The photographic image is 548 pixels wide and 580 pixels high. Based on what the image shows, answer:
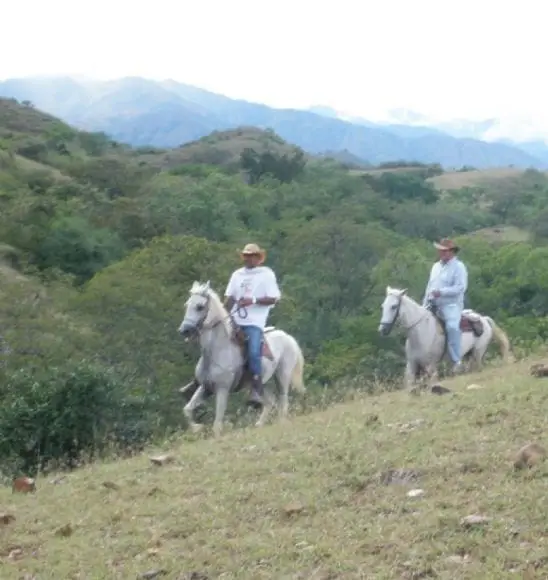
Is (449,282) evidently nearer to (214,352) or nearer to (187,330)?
(214,352)

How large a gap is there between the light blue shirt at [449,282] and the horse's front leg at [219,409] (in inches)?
151

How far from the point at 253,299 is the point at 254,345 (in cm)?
58

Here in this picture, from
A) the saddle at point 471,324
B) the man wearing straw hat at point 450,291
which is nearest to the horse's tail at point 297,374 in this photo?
the man wearing straw hat at point 450,291

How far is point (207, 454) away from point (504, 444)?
105 inches

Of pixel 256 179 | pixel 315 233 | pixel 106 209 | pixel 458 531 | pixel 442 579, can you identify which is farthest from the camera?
pixel 256 179

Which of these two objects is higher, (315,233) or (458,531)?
(458,531)

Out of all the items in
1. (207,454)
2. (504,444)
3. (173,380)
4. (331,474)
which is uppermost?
(504,444)

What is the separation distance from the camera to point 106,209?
51.9 m

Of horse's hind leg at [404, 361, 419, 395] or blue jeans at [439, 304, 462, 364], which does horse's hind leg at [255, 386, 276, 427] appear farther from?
blue jeans at [439, 304, 462, 364]

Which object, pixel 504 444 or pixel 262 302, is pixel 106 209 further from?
pixel 504 444

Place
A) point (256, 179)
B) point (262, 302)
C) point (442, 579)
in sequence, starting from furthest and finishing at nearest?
point (256, 179)
point (262, 302)
point (442, 579)

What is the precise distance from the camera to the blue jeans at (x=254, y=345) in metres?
10.9

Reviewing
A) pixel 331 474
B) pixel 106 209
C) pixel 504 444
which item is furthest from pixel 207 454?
pixel 106 209

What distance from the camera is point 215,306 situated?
10711 millimetres
